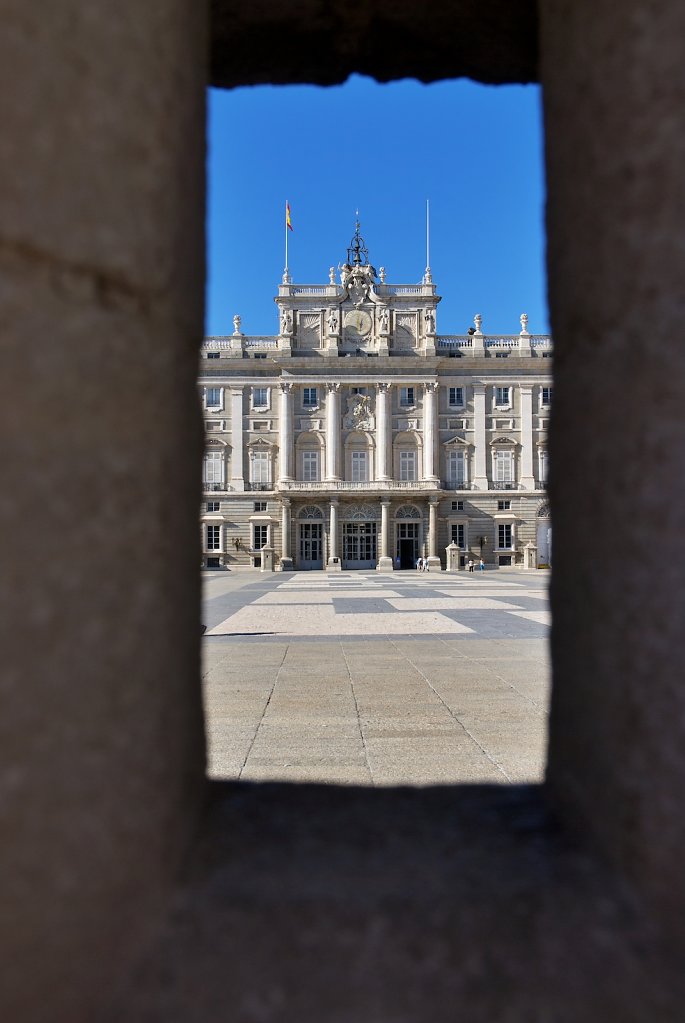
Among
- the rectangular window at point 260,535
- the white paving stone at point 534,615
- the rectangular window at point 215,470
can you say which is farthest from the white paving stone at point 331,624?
the rectangular window at point 215,470

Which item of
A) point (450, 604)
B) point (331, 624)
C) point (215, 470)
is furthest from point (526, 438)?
point (331, 624)

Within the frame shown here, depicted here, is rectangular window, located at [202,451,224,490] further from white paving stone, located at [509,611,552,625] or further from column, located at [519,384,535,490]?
white paving stone, located at [509,611,552,625]

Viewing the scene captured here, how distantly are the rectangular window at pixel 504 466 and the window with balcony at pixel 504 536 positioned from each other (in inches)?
114

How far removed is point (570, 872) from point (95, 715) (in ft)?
3.06

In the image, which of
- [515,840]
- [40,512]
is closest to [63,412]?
[40,512]

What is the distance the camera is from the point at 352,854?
1.35 meters

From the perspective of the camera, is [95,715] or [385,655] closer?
[95,715]

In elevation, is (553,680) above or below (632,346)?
below

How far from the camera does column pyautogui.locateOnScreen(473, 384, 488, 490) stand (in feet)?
141

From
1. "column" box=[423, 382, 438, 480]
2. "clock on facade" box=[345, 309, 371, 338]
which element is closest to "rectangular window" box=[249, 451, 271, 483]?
"clock on facade" box=[345, 309, 371, 338]

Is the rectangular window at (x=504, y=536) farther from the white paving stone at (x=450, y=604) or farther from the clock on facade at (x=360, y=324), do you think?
the white paving stone at (x=450, y=604)

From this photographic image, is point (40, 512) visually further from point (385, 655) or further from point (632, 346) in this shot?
point (385, 655)

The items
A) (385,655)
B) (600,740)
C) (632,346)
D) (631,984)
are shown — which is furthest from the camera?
(385,655)

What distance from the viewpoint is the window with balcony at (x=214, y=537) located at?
41875 mm
